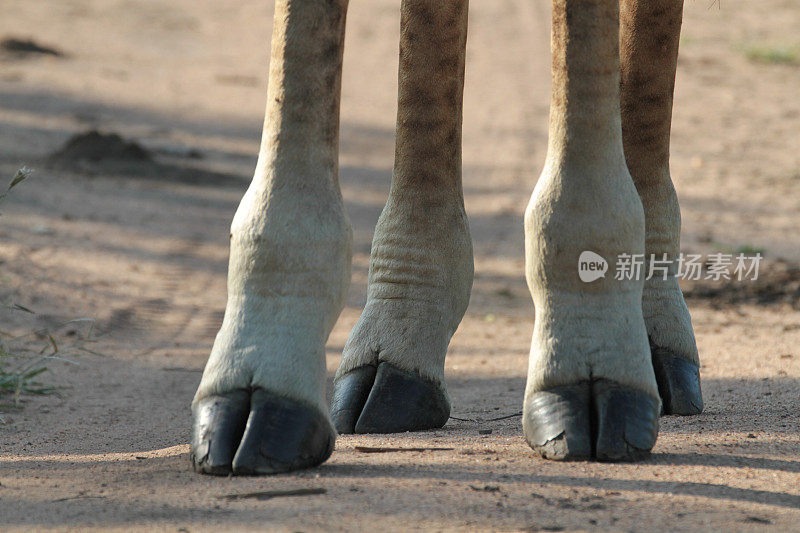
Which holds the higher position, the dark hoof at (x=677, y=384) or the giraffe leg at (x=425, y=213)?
the giraffe leg at (x=425, y=213)

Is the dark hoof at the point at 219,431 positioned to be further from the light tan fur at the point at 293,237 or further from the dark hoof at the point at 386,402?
the dark hoof at the point at 386,402

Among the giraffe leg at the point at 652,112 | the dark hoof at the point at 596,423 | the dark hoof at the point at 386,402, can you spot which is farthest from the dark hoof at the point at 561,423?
the giraffe leg at the point at 652,112

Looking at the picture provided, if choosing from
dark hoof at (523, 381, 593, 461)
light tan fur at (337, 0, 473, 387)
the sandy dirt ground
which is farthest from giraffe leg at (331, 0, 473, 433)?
dark hoof at (523, 381, 593, 461)

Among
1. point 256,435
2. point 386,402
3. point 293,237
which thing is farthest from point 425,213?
point 256,435

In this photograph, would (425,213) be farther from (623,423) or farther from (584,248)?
(623,423)

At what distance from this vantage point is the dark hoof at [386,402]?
2383 millimetres

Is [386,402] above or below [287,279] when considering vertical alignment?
below

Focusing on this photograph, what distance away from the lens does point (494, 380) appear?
3.29 meters

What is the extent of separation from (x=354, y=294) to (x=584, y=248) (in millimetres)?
2905

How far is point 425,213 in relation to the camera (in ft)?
8.77

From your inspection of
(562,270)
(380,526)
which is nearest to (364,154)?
(562,270)

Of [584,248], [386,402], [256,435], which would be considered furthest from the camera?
[386,402]

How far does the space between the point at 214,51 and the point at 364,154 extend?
18.1 feet

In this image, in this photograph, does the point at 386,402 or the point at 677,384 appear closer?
the point at 386,402
